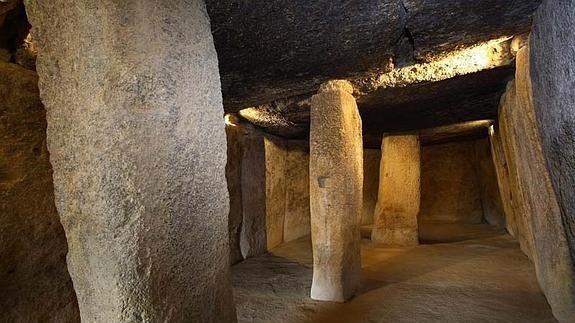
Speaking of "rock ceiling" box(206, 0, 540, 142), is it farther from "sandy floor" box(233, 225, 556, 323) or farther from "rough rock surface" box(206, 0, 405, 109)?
"sandy floor" box(233, 225, 556, 323)

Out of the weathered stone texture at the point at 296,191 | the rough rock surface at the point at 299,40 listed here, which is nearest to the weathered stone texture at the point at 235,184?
the weathered stone texture at the point at 296,191

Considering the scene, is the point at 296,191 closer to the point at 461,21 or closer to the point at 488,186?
the point at 488,186

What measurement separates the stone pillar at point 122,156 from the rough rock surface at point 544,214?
2.24m

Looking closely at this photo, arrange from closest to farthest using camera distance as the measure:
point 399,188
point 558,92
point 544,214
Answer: point 558,92 < point 544,214 < point 399,188

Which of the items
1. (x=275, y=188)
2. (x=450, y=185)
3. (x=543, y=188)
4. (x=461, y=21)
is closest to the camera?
(x=461, y=21)

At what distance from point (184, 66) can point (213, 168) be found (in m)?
0.41

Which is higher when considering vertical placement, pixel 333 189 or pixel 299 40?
pixel 299 40

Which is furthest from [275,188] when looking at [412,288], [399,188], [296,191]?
[412,288]

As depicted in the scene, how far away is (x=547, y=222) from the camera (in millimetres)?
2619

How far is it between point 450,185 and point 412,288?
6.33m

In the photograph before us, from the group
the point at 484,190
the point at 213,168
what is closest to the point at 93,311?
the point at 213,168

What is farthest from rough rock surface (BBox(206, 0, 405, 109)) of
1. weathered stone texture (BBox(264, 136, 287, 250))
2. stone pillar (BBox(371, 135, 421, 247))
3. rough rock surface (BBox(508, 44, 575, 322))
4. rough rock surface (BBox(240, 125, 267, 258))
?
stone pillar (BBox(371, 135, 421, 247))

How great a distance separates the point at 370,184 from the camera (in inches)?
350

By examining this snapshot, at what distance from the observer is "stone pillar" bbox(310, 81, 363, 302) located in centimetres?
325
